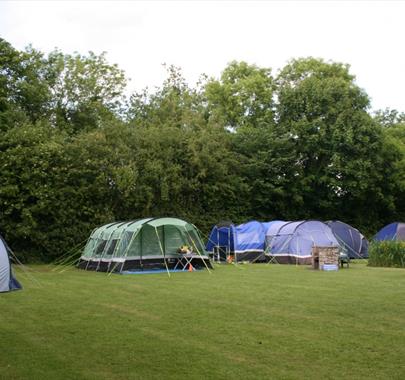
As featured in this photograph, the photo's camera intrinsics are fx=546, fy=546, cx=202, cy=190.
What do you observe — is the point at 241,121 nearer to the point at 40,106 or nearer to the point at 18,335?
the point at 40,106

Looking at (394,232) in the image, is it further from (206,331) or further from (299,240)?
(206,331)

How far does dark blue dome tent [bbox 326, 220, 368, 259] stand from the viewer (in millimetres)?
24750

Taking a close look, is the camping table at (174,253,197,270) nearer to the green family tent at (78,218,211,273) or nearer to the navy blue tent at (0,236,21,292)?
the green family tent at (78,218,211,273)

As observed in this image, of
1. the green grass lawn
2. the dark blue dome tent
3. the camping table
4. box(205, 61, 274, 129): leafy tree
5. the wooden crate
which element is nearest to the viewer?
the green grass lawn

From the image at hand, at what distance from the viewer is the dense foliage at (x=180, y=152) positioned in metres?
22.4

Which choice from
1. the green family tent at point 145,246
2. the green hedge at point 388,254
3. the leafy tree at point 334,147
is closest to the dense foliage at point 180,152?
the leafy tree at point 334,147

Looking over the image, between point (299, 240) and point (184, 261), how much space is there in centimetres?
524

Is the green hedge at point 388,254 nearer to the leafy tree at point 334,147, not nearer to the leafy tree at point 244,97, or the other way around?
the leafy tree at point 334,147

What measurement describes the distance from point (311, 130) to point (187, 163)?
25.9 feet

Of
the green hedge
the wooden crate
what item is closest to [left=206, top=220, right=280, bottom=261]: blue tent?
the wooden crate

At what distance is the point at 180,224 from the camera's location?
18484 millimetres

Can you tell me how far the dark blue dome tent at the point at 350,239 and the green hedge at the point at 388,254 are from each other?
465 centimetres

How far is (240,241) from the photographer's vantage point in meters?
23.2

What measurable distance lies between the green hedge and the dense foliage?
9.14 m
